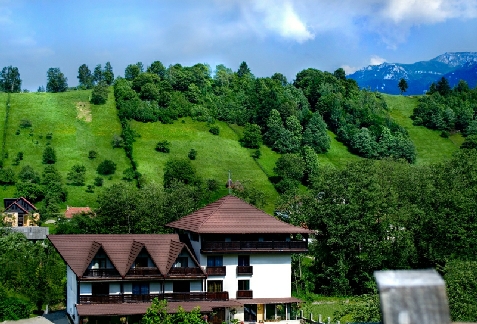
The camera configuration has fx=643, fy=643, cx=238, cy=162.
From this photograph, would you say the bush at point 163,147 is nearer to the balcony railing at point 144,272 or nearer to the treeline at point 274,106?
the treeline at point 274,106

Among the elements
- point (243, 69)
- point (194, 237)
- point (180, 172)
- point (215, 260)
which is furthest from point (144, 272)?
point (243, 69)

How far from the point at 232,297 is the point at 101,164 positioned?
2563 inches

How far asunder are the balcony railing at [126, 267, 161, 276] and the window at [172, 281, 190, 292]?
5.57ft

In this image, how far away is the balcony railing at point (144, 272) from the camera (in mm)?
40844

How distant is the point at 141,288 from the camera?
136 feet

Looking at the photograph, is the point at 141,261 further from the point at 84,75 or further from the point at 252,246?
the point at 84,75

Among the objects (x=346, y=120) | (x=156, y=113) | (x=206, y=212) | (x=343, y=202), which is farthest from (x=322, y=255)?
(x=346, y=120)

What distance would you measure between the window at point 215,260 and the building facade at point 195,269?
2.7 inches

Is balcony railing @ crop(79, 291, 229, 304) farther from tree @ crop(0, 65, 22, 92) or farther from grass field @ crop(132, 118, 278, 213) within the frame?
tree @ crop(0, 65, 22, 92)

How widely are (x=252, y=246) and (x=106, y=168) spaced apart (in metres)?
62.9

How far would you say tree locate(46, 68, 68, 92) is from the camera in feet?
513

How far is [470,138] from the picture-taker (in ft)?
417

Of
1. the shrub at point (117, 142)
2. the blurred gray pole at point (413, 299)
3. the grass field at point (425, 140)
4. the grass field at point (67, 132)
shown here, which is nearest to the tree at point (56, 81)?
the grass field at point (67, 132)

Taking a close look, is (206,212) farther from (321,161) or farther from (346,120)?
(346,120)
